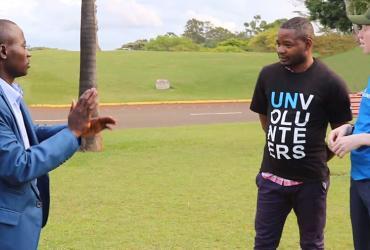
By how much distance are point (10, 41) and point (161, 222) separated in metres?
3.67

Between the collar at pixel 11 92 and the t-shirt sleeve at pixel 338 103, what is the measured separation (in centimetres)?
212

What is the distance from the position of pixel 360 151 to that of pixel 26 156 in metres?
1.96

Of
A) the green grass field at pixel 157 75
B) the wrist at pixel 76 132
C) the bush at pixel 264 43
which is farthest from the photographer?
the bush at pixel 264 43

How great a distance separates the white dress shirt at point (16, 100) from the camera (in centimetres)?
277

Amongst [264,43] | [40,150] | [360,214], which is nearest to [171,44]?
[264,43]

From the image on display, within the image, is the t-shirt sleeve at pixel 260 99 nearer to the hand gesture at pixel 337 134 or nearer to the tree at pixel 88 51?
the hand gesture at pixel 337 134

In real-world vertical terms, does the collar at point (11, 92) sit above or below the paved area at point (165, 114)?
above

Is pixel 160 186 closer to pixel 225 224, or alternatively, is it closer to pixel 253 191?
pixel 253 191

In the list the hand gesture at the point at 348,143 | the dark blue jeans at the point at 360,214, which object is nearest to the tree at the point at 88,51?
the dark blue jeans at the point at 360,214

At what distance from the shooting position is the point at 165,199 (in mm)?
7129

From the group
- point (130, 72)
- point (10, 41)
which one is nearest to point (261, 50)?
point (130, 72)

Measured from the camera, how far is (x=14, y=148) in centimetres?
259

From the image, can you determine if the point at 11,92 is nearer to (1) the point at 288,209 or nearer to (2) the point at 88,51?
(1) the point at 288,209

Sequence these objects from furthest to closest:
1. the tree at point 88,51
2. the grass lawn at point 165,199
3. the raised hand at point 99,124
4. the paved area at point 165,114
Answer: the paved area at point 165,114
the tree at point 88,51
the grass lawn at point 165,199
the raised hand at point 99,124
